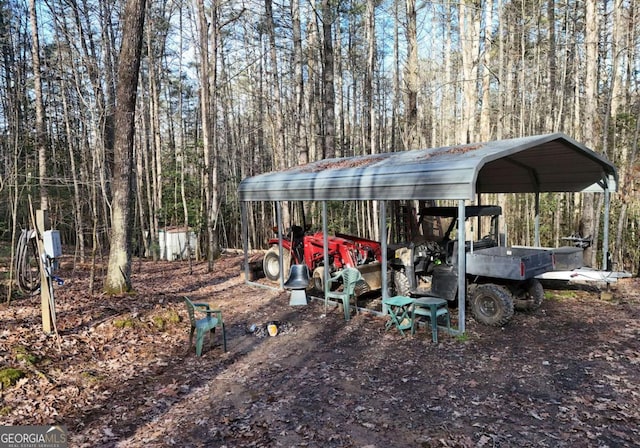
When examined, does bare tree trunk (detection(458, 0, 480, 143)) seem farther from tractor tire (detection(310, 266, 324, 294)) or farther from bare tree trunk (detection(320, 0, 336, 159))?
tractor tire (detection(310, 266, 324, 294))

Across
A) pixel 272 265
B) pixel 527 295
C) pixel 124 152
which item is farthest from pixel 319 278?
pixel 124 152

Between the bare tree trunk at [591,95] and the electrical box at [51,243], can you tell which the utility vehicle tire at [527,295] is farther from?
the electrical box at [51,243]

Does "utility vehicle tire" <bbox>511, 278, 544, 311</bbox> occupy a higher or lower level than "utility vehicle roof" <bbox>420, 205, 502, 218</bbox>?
lower

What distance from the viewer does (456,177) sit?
5.07 m

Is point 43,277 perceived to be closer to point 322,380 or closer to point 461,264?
point 322,380

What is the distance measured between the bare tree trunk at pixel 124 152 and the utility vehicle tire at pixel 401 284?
4.68m

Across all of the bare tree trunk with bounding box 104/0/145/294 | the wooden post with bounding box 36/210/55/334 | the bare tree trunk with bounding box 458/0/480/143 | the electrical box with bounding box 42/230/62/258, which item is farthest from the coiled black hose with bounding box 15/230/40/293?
the bare tree trunk with bounding box 458/0/480/143

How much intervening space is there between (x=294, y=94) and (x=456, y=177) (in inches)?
520

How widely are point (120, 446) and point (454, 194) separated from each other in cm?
433

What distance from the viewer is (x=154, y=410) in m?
3.67

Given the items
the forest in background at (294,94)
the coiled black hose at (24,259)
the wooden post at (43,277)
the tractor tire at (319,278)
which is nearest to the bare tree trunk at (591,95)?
the forest in background at (294,94)

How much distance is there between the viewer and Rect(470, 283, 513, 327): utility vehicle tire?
18.3 feet

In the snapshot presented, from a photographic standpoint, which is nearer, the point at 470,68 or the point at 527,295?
the point at 527,295

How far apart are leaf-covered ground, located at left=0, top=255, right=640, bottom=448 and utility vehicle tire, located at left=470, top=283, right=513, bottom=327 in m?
0.19
